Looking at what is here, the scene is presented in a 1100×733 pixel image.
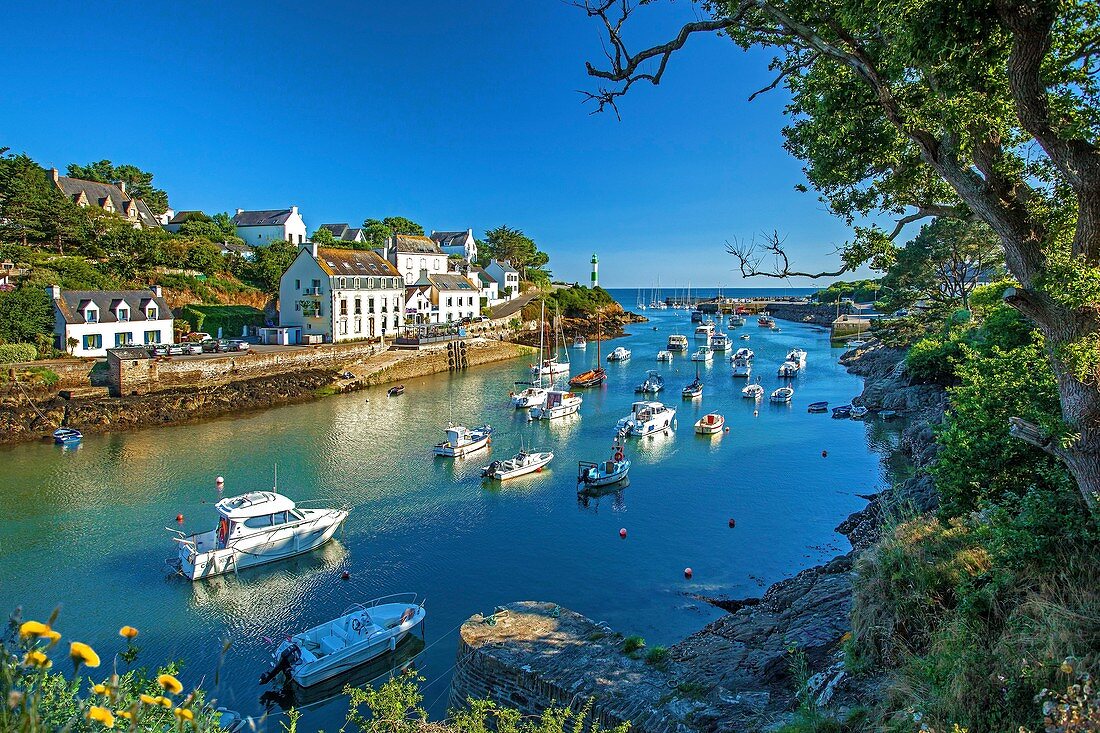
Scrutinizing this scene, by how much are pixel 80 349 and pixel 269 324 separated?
1757 centimetres

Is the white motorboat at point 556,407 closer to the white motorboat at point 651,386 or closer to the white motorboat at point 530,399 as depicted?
the white motorboat at point 530,399

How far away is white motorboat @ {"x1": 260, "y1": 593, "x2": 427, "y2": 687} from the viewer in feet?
44.3

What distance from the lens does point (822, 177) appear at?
925 cm

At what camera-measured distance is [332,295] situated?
169 feet

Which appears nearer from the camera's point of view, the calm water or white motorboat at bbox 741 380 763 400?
the calm water

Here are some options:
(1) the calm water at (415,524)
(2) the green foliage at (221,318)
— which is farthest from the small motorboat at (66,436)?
(2) the green foliage at (221,318)

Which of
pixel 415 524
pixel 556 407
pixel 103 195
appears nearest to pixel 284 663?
pixel 415 524

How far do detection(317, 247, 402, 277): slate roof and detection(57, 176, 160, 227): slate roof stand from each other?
2540 centimetres

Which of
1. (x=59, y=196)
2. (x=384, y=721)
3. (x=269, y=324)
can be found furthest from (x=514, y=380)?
(x=384, y=721)

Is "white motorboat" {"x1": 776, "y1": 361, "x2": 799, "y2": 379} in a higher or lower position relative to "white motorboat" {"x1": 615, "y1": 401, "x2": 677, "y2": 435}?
higher

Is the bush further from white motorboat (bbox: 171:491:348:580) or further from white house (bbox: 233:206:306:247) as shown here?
white house (bbox: 233:206:306:247)

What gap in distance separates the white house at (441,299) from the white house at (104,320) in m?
22.7

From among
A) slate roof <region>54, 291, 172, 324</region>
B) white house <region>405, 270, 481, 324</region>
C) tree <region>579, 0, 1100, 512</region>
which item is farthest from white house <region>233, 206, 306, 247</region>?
tree <region>579, 0, 1100, 512</region>

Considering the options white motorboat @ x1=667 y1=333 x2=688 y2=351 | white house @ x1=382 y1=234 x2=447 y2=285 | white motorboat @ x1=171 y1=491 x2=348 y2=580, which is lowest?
white motorboat @ x1=171 y1=491 x2=348 y2=580
